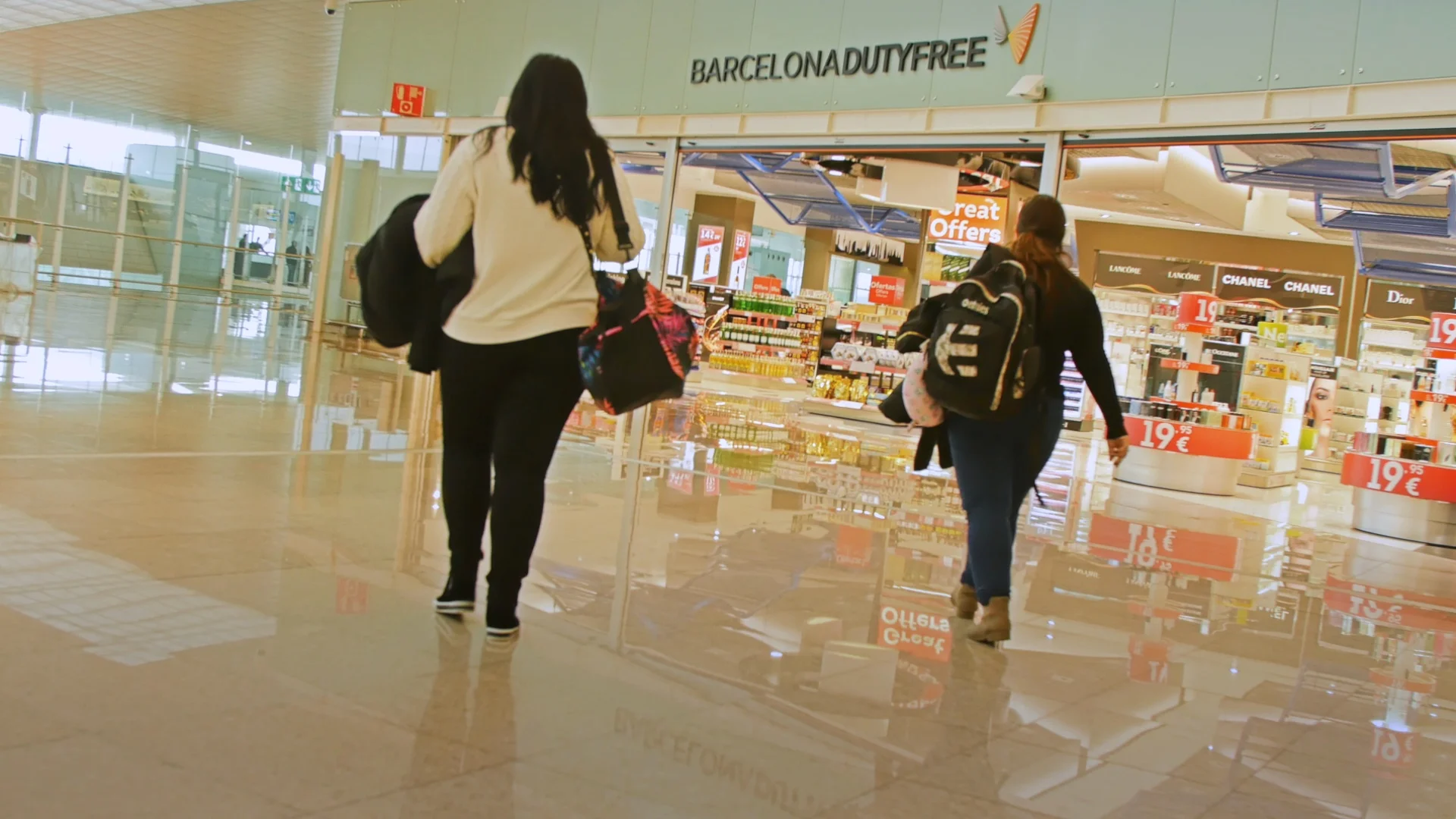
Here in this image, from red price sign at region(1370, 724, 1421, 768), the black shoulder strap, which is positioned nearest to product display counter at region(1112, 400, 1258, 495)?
red price sign at region(1370, 724, 1421, 768)

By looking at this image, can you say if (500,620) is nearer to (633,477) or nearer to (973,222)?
(633,477)

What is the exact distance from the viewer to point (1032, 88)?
736 cm

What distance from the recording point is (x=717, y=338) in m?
18.4

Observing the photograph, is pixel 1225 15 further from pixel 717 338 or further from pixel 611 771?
pixel 717 338

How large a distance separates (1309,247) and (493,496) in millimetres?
22513

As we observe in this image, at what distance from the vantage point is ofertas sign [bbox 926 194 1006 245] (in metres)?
16.2

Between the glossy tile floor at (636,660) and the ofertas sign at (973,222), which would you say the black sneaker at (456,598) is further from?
the ofertas sign at (973,222)

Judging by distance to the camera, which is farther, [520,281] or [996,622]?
[996,622]

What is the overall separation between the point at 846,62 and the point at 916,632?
18.7 feet

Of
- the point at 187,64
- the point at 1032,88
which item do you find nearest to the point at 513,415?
the point at 1032,88

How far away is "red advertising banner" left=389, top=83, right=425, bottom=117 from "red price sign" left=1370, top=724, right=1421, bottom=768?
11065 mm

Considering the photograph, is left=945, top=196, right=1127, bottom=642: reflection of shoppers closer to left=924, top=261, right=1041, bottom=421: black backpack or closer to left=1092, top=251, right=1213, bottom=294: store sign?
left=924, top=261, right=1041, bottom=421: black backpack

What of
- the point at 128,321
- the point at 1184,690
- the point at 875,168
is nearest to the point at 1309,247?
the point at 875,168

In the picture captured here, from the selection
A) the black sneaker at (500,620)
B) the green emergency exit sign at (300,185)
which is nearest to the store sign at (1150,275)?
the black sneaker at (500,620)
